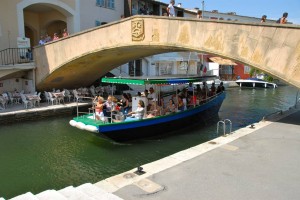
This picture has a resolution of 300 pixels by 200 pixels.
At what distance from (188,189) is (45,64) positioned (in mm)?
14969

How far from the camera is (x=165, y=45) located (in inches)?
525

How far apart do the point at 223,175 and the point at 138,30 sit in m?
9.33

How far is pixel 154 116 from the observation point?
39.1 ft

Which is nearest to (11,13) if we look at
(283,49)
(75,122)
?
(75,122)

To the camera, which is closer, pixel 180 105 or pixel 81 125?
pixel 81 125

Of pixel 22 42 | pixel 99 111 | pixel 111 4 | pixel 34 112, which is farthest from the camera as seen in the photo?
pixel 111 4

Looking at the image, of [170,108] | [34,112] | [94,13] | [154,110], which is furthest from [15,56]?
[170,108]

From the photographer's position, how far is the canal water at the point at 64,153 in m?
8.17

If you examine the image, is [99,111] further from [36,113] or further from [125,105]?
[36,113]

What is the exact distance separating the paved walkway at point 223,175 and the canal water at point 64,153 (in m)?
2.41

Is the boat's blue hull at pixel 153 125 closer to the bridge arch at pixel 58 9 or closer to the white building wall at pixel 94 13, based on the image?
the bridge arch at pixel 58 9

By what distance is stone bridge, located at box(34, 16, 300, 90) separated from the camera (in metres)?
9.85

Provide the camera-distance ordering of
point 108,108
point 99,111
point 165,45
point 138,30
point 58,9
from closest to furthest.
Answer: point 99,111
point 108,108
point 165,45
point 138,30
point 58,9

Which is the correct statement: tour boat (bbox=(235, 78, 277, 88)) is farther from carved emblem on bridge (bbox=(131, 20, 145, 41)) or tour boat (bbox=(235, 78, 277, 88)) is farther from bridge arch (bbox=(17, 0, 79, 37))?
carved emblem on bridge (bbox=(131, 20, 145, 41))
